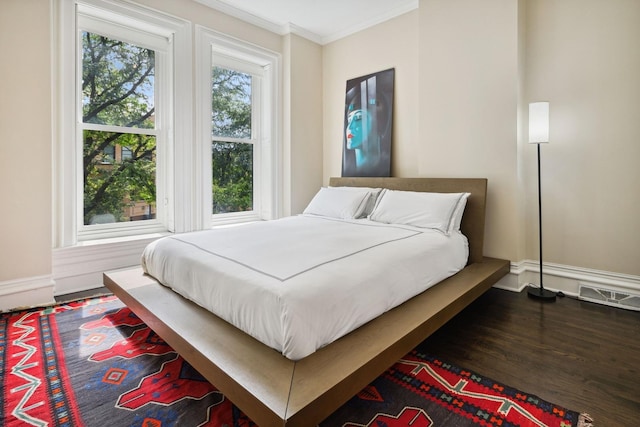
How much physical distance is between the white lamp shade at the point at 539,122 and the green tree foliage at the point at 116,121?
3.43 m

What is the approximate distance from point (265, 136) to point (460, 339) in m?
3.20

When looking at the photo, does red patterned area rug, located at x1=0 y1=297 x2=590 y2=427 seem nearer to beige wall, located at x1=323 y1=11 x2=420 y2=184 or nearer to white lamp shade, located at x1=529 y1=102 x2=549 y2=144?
white lamp shade, located at x1=529 y1=102 x2=549 y2=144

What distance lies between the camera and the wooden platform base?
3.78ft

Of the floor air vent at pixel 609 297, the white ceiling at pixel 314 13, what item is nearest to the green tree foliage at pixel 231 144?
the white ceiling at pixel 314 13

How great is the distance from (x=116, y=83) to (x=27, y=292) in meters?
1.93

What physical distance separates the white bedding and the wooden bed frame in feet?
0.17

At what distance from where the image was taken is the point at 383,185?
3693 millimetres

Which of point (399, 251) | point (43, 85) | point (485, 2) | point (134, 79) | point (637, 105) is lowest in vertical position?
point (399, 251)

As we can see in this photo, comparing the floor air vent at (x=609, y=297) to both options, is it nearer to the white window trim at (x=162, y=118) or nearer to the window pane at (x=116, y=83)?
the white window trim at (x=162, y=118)

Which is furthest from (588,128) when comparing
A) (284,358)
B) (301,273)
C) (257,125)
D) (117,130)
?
(117,130)

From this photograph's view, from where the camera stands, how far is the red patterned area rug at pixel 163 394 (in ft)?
4.59

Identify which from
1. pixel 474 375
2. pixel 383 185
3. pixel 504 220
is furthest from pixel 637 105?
pixel 474 375

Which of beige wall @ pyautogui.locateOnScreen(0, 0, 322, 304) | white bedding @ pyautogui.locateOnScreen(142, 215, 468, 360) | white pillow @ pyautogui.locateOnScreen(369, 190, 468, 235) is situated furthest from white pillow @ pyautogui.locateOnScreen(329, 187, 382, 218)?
beige wall @ pyautogui.locateOnScreen(0, 0, 322, 304)

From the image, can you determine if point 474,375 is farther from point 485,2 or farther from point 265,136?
point 265,136
